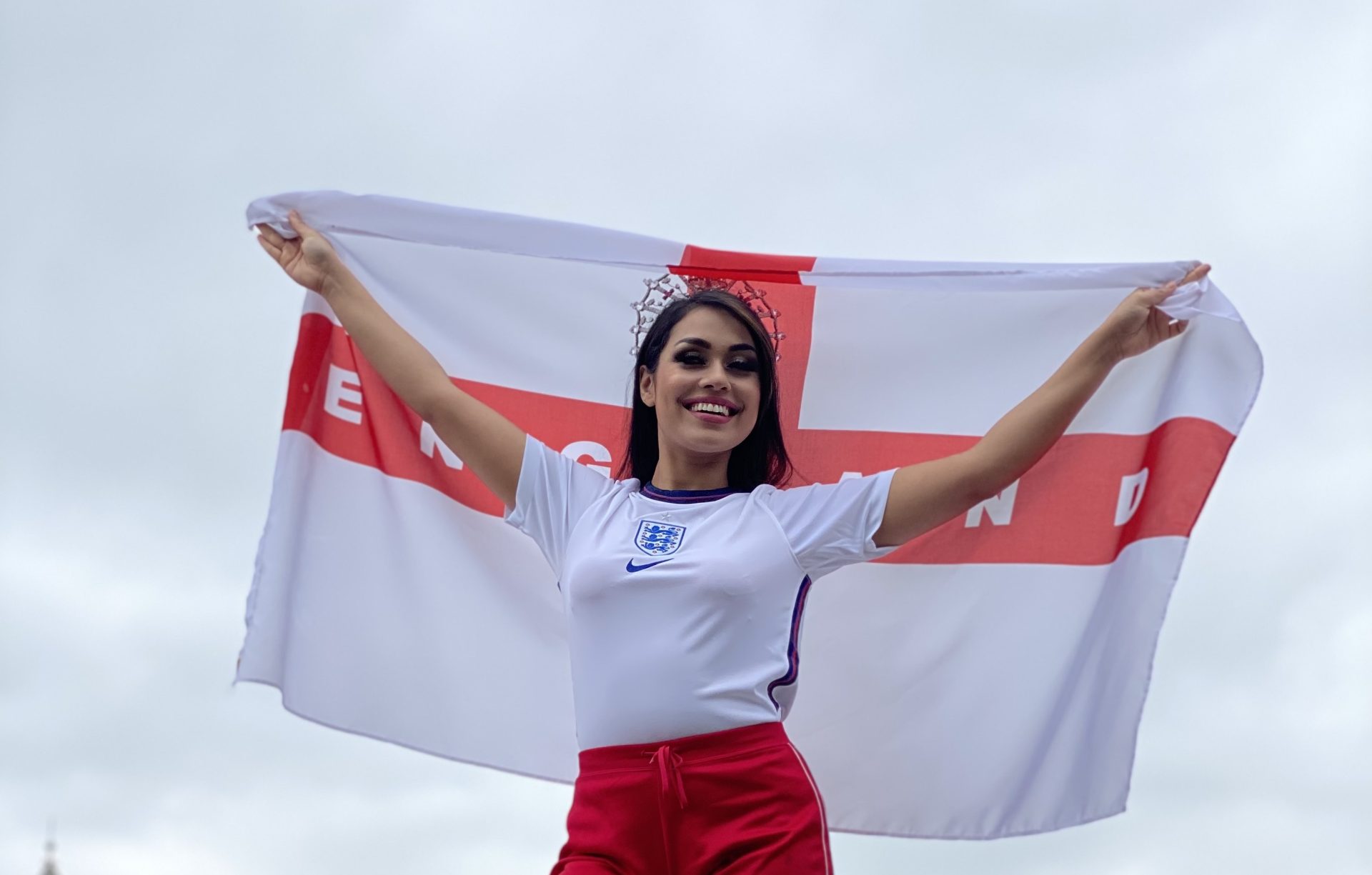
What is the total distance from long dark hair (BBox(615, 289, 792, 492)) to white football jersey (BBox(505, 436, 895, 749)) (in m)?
0.32

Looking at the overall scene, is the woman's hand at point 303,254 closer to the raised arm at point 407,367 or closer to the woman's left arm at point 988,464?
the raised arm at point 407,367

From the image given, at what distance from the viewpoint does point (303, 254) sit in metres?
5.87

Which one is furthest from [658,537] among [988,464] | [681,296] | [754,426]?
[681,296]

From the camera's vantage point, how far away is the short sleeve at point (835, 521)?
4918 millimetres

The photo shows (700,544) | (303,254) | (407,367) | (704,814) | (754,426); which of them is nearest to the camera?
(704,814)

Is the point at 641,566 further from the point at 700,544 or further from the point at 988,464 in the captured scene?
the point at 988,464

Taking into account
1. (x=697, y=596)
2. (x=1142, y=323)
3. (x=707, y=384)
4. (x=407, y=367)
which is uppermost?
(x=1142, y=323)

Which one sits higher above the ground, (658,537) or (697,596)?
(658,537)

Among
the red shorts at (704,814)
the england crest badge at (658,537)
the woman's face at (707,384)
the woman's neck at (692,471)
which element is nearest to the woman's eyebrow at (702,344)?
the woman's face at (707,384)

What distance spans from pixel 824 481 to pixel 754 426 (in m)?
0.80

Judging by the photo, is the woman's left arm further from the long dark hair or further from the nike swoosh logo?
the nike swoosh logo

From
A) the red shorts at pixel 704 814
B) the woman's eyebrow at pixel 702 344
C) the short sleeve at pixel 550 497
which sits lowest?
the red shorts at pixel 704 814

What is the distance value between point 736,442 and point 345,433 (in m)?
1.76

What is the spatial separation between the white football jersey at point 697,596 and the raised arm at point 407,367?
1.25 feet
